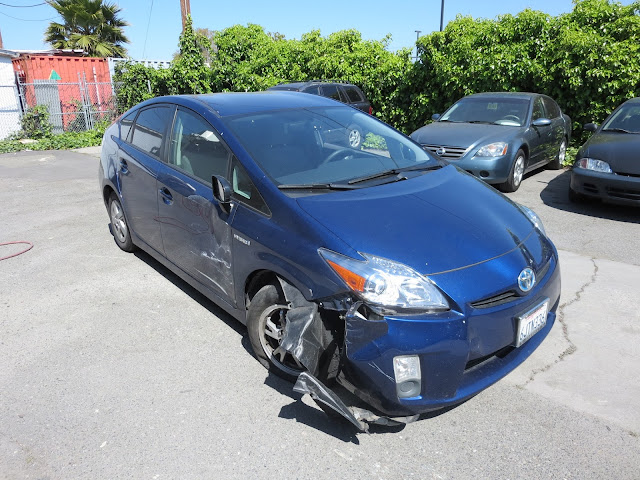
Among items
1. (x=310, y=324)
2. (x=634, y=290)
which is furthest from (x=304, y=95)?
(x=634, y=290)

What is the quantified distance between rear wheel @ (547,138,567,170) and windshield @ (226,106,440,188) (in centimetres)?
673

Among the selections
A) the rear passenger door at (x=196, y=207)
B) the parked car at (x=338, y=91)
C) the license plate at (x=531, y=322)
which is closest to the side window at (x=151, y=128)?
the rear passenger door at (x=196, y=207)

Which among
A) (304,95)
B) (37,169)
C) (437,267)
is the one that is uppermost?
(304,95)

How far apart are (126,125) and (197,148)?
1679 millimetres

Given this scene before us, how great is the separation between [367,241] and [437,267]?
394 mm

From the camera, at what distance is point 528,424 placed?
2.98m

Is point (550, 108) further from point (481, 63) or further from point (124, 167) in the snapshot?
point (124, 167)

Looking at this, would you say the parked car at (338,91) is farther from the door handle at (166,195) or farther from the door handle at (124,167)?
the door handle at (166,195)

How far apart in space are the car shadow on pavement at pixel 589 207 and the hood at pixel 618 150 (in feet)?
2.02

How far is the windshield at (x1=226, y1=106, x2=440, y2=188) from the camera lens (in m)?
3.56

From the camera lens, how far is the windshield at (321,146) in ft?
11.7

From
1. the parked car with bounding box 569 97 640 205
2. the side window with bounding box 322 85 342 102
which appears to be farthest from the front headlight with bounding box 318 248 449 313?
the side window with bounding box 322 85 342 102

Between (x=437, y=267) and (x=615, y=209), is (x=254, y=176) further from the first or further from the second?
(x=615, y=209)

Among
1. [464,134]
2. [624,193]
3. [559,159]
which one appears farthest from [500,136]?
[559,159]
